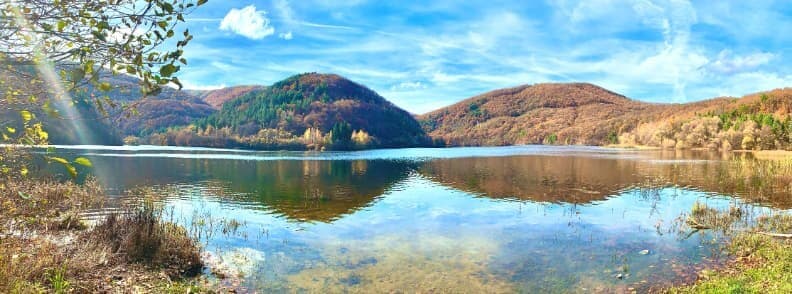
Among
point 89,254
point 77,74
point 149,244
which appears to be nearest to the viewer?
point 77,74

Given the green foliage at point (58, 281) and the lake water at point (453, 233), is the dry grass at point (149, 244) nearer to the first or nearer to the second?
the lake water at point (453, 233)

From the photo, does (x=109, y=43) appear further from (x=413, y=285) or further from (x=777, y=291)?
(x=777, y=291)

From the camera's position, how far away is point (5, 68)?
5551 millimetres

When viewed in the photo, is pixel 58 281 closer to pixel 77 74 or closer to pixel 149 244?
pixel 149 244

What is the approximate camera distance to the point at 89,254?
43.6ft

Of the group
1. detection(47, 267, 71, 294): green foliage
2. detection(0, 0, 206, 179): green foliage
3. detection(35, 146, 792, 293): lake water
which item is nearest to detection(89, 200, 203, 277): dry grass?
detection(35, 146, 792, 293): lake water

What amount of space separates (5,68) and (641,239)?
25500mm

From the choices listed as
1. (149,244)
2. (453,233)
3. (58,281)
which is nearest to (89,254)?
(149,244)

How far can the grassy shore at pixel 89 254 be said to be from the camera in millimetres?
10370

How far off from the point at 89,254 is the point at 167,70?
1194 centimetres

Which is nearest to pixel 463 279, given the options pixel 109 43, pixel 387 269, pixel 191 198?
pixel 387 269

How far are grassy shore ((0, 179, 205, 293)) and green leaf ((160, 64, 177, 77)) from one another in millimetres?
5529

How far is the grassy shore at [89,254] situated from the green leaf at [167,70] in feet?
18.1

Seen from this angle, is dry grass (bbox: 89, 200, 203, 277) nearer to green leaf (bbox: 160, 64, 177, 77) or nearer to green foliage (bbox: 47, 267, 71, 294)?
green foliage (bbox: 47, 267, 71, 294)
